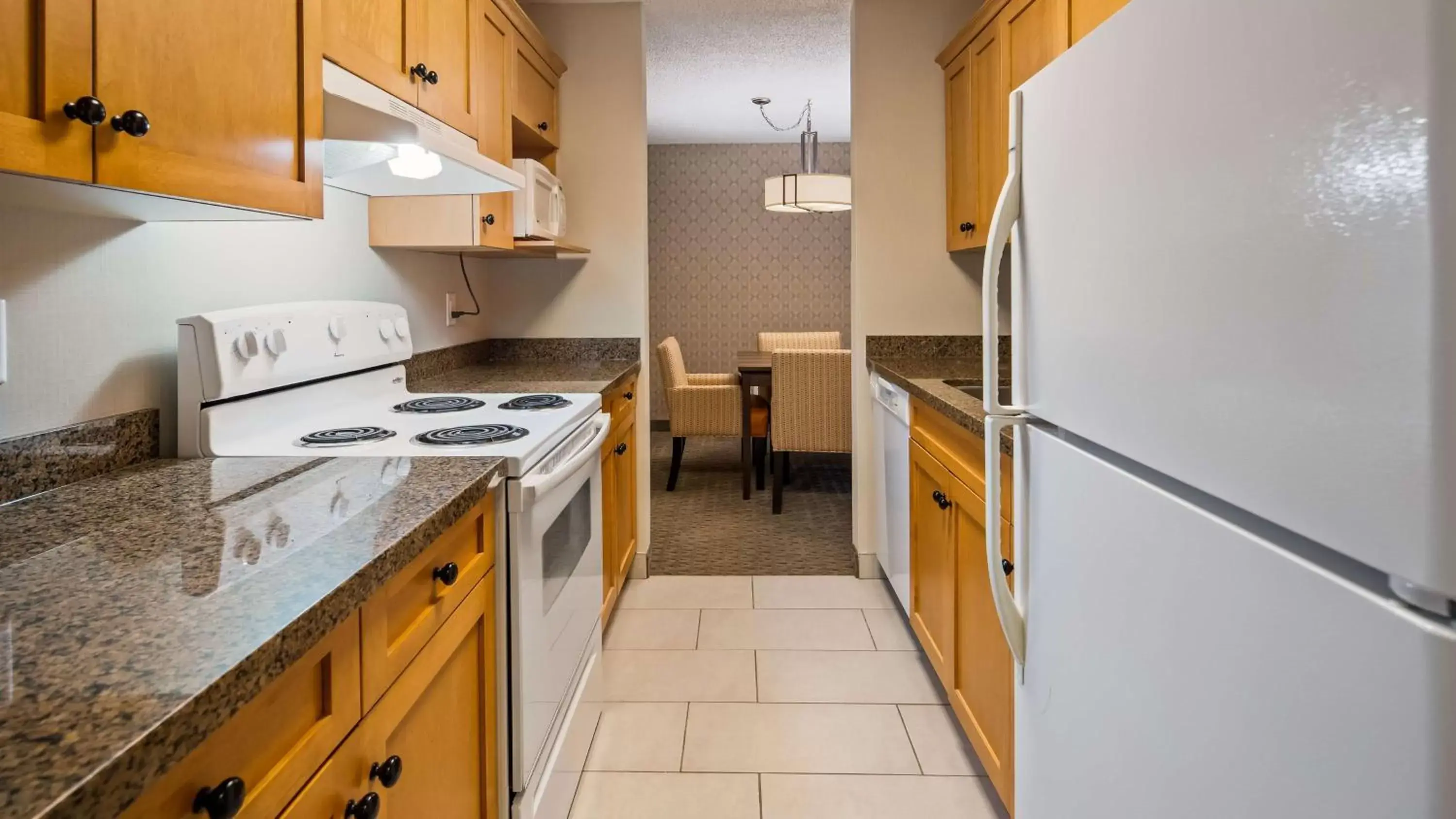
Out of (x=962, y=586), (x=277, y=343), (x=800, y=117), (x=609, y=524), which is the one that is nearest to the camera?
(x=277, y=343)

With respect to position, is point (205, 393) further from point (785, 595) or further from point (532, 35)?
point (785, 595)

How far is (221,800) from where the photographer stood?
63 centimetres

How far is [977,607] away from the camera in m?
1.87

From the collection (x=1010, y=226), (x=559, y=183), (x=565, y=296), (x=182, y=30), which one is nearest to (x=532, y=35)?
(x=559, y=183)

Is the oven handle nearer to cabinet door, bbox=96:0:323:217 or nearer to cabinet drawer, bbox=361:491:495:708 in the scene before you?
cabinet drawer, bbox=361:491:495:708

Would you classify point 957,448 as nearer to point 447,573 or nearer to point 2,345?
point 447,573

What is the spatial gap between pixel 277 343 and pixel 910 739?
1695 mm

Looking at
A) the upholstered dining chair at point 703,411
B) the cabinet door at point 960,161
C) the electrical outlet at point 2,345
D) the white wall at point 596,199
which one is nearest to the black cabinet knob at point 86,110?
the electrical outlet at point 2,345

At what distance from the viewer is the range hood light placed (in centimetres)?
179

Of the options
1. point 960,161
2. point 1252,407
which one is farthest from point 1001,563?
point 960,161

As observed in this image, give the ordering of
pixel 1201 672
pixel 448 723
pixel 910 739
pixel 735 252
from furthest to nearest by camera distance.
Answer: pixel 735 252, pixel 910 739, pixel 448 723, pixel 1201 672

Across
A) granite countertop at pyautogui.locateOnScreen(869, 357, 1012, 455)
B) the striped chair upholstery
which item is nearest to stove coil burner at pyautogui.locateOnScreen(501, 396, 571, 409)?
granite countertop at pyautogui.locateOnScreen(869, 357, 1012, 455)

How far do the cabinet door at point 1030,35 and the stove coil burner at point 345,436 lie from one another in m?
1.64

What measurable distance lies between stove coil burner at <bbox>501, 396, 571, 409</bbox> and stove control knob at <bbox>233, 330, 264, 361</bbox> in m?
0.56
